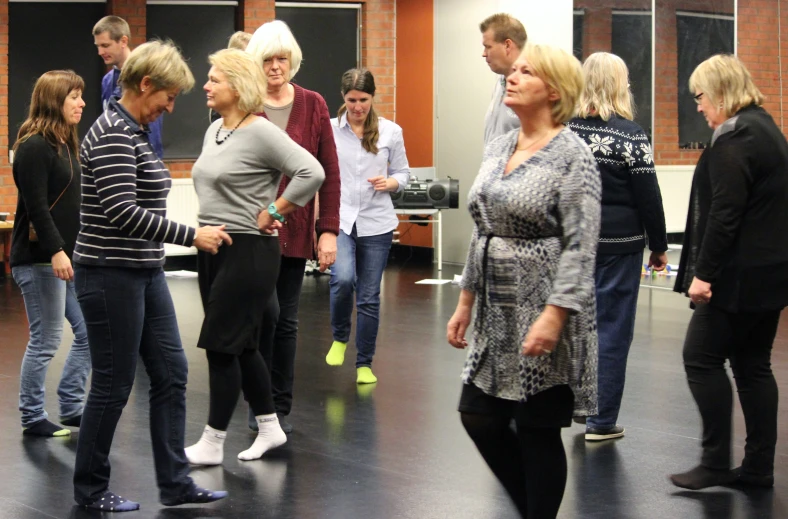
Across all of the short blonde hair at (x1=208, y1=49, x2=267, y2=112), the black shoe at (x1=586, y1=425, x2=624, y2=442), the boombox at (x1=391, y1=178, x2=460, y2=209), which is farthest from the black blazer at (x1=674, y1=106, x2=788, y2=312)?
the boombox at (x1=391, y1=178, x2=460, y2=209)

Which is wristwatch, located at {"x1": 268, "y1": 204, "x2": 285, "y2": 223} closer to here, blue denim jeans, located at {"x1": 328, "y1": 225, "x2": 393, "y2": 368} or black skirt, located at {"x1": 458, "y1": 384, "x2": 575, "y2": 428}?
black skirt, located at {"x1": 458, "y1": 384, "x2": 575, "y2": 428}

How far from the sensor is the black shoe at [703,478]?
→ 138 inches

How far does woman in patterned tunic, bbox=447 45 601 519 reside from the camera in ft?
8.37

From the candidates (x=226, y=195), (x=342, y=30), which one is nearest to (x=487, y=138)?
(x=226, y=195)

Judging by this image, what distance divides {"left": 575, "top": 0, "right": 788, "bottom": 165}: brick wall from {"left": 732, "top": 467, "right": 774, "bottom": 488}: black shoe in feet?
17.1

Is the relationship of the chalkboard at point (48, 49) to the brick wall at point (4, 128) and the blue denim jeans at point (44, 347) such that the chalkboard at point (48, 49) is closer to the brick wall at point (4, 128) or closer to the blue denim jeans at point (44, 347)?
the brick wall at point (4, 128)

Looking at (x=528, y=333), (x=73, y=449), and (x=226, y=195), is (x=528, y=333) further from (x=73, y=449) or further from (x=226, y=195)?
(x=73, y=449)

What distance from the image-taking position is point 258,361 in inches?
145

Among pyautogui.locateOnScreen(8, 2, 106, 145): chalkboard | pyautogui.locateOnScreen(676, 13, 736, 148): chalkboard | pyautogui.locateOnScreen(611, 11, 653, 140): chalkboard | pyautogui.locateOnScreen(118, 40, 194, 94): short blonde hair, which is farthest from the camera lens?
pyautogui.locateOnScreen(8, 2, 106, 145): chalkboard

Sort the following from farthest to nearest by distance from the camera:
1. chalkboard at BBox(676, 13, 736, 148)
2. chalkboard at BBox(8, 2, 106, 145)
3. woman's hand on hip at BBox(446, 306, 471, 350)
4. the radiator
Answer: the radiator < chalkboard at BBox(8, 2, 106, 145) < chalkboard at BBox(676, 13, 736, 148) < woman's hand on hip at BBox(446, 306, 471, 350)

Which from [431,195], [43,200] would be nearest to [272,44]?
[43,200]

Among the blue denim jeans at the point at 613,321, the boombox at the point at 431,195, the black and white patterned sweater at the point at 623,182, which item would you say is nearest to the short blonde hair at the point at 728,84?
the black and white patterned sweater at the point at 623,182

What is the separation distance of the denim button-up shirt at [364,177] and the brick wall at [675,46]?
396cm

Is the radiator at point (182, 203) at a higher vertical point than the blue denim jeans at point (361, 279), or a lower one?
higher
